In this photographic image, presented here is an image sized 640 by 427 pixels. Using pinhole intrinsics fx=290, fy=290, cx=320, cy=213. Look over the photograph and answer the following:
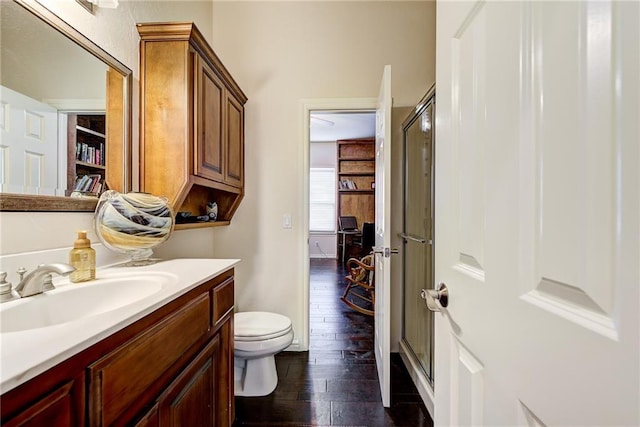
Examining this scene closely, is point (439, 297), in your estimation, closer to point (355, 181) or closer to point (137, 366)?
point (137, 366)

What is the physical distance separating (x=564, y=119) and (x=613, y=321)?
26cm

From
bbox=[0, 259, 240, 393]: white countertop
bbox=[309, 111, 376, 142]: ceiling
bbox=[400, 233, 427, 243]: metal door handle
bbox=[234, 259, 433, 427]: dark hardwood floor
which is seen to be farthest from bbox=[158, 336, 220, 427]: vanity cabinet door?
bbox=[309, 111, 376, 142]: ceiling

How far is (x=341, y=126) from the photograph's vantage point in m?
5.06

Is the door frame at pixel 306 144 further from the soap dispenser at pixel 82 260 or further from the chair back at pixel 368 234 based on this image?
the chair back at pixel 368 234

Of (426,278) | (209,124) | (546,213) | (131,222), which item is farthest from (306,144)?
(546,213)

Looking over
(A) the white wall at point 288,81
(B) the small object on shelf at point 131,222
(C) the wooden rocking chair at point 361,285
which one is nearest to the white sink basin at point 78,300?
(B) the small object on shelf at point 131,222

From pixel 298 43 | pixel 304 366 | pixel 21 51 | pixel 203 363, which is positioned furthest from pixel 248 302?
pixel 298 43

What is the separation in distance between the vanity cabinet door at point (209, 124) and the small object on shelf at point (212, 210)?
13.6 inches

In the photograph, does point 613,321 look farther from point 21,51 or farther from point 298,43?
point 298,43

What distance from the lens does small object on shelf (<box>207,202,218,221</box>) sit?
2055 millimetres

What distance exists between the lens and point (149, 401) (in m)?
0.79

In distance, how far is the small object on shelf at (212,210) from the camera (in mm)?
2055

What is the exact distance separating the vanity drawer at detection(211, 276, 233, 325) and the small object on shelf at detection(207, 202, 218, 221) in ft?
2.51

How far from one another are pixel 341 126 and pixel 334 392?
13.7 feet
